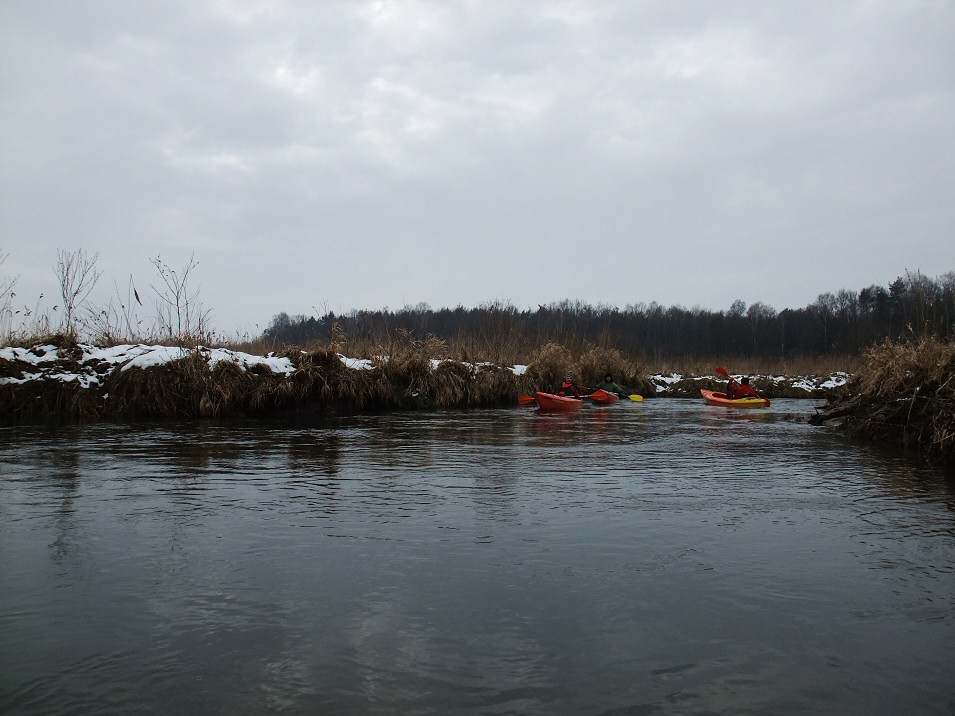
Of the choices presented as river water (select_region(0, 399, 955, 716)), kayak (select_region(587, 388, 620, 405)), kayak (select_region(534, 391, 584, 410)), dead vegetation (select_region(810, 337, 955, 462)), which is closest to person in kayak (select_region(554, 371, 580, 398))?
kayak (select_region(587, 388, 620, 405))

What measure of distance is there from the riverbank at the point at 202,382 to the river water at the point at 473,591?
605cm

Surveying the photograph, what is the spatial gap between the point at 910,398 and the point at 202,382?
35.8 ft

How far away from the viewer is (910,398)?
733cm

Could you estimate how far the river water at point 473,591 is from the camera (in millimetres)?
1869

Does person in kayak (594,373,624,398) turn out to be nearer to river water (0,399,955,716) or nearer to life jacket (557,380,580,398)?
life jacket (557,380,580,398)

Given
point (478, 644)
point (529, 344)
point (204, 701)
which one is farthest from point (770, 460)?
point (529, 344)

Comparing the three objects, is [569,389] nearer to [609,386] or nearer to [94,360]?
[609,386]

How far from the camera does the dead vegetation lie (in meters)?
6.54

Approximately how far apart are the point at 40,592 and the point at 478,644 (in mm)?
1834

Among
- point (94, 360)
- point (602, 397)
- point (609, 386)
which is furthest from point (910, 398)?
point (94, 360)

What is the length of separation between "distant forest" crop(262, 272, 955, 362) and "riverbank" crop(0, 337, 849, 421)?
1.62m

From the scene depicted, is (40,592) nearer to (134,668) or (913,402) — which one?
(134,668)

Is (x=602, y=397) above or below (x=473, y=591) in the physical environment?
above

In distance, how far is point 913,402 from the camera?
23.7 feet
